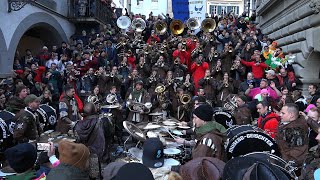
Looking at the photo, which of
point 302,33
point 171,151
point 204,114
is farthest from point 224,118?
point 302,33

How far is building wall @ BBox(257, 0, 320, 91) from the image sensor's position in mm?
12144

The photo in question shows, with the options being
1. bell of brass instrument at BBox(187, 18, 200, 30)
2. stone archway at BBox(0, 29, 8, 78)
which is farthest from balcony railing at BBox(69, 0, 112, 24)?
stone archway at BBox(0, 29, 8, 78)

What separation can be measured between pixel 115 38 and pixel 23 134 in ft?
48.0

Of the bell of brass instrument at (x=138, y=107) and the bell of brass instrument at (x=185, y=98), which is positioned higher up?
the bell of brass instrument at (x=185, y=98)

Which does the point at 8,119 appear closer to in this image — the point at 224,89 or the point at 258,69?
the point at 224,89

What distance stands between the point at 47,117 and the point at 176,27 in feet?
41.7

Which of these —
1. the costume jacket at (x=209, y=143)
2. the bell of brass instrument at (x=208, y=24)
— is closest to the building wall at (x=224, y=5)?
the bell of brass instrument at (x=208, y=24)

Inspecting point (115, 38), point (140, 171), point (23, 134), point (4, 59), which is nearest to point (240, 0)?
point (115, 38)

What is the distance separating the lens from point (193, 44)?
661 inches

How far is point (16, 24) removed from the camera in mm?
15062

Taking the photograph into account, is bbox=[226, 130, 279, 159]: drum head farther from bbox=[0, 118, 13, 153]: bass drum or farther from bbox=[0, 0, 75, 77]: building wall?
bbox=[0, 0, 75, 77]: building wall

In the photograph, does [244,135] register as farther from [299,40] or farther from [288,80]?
[299,40]

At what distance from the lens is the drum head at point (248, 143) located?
18.2 ft

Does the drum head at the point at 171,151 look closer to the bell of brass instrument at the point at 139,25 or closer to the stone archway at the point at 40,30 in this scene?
the stone archway at the point at 40,30
